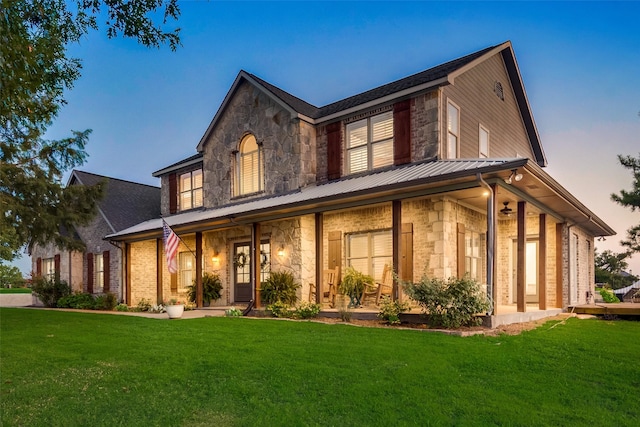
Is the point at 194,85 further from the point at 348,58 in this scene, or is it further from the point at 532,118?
the point at 532,118

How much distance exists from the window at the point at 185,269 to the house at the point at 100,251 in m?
2.90

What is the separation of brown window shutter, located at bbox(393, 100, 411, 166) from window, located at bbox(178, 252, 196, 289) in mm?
8731

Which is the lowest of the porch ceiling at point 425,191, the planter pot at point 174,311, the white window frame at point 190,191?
the planter pot at point 174,311

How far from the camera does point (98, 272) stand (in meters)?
20.1

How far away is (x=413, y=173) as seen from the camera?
1039 centimetres

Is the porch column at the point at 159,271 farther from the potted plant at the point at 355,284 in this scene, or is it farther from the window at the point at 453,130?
the window at the point at 453,130

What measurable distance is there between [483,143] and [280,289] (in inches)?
304

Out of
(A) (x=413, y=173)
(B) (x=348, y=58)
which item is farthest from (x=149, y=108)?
(A) (x=413, y=173)

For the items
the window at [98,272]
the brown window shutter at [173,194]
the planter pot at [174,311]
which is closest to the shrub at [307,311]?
the planter pot at [174,311]

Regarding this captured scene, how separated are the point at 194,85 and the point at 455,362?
449 ft

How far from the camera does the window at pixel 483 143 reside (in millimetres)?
14109

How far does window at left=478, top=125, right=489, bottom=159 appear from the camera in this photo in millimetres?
14109

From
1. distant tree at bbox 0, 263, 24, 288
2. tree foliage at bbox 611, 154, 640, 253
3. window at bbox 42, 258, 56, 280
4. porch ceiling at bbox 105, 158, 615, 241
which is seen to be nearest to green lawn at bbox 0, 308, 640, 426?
porch ceiling at bbox 105, 158, 615, 241

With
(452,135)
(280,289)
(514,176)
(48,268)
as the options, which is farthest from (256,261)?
(48,268)
